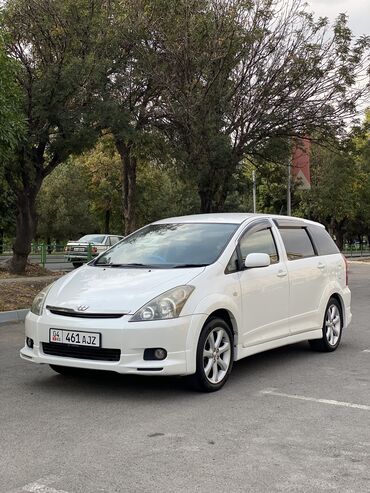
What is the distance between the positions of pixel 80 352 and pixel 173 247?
163 cm

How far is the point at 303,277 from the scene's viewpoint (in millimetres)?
7289

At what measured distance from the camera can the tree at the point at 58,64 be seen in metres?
14.4

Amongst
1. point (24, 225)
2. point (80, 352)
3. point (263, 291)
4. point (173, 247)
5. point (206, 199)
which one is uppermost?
point (206, 199)

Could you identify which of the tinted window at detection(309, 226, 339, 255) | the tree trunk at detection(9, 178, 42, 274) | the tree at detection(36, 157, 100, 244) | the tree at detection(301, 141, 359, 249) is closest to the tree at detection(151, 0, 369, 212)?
the tree trunk at detection(9, 178, 42, 274)

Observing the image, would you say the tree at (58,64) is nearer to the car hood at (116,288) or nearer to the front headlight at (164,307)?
the car hood at (116,288)

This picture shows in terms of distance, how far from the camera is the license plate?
5.35 metres

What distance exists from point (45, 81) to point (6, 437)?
11358mm

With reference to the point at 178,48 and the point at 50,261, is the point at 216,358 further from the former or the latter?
the point at 50,261

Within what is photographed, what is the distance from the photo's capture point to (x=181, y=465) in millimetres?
3961

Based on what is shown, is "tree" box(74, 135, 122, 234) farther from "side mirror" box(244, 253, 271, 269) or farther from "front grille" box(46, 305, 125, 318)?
"front grille" box(46, 305, 125, 318)

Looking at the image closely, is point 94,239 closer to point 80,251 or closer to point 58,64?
point 80,251

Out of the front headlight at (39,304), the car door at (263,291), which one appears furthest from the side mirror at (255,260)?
the front headlight at (39,304)

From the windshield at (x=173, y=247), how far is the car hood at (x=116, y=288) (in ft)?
0.93

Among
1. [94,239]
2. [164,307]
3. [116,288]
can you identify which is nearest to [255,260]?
[164,307]
